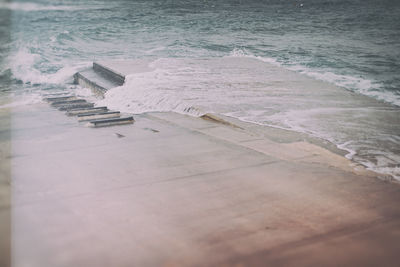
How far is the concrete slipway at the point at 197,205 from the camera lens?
6.93 feet

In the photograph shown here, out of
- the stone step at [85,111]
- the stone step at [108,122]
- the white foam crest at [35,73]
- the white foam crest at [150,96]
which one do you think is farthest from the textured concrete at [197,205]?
the white foam crest at [35,73]

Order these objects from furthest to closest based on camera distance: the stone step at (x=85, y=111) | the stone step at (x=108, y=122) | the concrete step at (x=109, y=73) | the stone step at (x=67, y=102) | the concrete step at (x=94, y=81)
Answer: the concrete step at (x=109, y=73), the concrete step at (x=94, y=81), the stone step at (x=67, y=102), the stone step at (x=85, y=111), the stone step at (x=108, y=122)

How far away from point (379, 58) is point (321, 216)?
45.7 ft

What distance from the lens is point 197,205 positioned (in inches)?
105

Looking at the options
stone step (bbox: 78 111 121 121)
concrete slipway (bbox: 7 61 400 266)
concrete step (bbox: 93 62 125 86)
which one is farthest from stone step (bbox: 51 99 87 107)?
concrete slipway (bbox: 7 61 400 266)

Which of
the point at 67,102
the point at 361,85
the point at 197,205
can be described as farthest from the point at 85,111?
the point at 361,85

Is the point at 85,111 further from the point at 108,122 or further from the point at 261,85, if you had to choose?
the point at 261,85

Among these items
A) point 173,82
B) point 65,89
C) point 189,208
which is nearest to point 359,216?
point 189,208

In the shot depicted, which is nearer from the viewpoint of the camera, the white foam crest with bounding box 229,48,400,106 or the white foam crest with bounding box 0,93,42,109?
the white foam crest with bounding box 0,93,42,109

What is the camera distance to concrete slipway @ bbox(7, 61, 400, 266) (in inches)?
83.1

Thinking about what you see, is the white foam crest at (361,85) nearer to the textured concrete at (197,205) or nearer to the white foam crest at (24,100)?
the textured concrete at (197,205)

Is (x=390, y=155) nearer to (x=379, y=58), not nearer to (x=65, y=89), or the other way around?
(x=65, y=89)

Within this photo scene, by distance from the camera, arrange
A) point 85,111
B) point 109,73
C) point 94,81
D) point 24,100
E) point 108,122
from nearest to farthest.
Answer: point 108,122
point 85,111
point 24,100
point 94,81
point 109,73

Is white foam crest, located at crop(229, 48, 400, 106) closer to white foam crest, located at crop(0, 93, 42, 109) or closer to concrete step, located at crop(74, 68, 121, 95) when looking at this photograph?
concrete step, located at crop(74, 68, 121, 95)
